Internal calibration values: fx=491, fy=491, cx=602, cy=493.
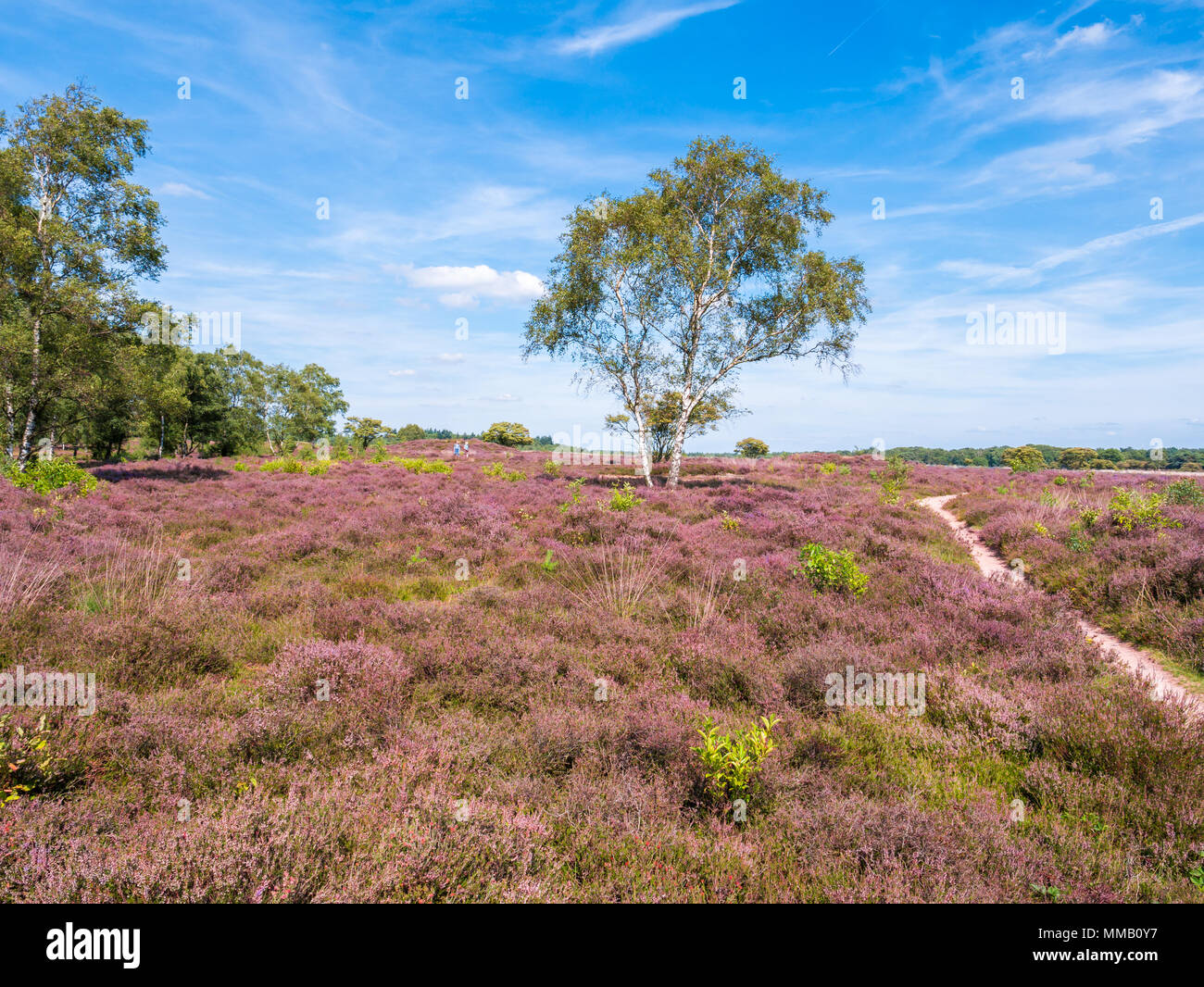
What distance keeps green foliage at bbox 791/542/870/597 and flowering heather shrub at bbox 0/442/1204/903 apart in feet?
0.99

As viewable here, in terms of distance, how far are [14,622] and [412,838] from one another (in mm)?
6330

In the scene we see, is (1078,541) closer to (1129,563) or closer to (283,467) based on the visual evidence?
(1129,563)

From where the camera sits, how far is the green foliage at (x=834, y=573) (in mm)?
8117

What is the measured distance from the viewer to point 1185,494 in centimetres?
1359

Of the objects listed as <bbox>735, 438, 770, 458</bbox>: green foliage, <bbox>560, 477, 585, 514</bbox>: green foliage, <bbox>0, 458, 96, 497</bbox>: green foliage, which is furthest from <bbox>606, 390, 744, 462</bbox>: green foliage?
<bbox>735, 438, 770, 458</bbox>: green foliage

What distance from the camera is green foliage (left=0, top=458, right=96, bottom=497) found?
48.9ft

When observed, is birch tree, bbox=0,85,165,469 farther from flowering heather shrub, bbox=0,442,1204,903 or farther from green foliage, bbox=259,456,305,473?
flowering heather shrub, bbox=0,442,1204,903

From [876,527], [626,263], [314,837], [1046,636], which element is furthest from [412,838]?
[626,263]

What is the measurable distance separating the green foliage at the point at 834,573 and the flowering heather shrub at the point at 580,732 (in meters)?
0.30

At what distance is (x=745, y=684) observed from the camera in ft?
18.1

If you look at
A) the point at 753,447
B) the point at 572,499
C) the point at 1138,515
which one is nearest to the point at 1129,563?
the point at 1138,515

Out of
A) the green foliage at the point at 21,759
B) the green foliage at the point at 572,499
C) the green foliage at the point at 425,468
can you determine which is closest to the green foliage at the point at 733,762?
the green foliage at the point at 21,759
